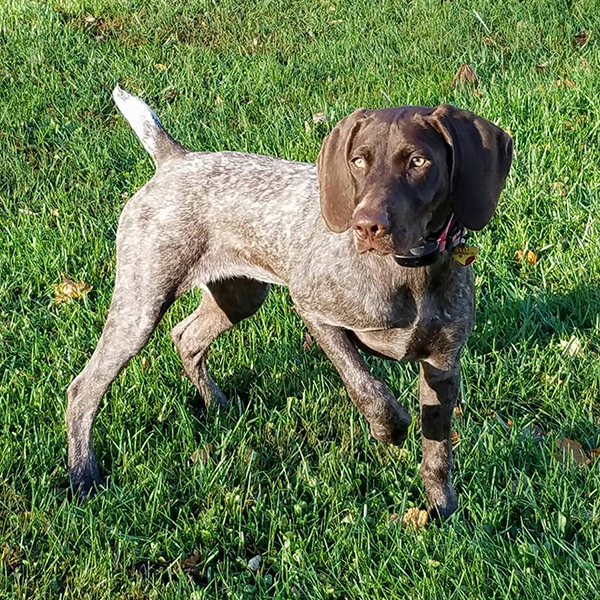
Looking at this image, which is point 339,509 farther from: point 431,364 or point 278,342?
point 278,342

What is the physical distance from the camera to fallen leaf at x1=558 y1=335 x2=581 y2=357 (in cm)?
470

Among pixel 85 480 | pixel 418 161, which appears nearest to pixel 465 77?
pixel 418 161

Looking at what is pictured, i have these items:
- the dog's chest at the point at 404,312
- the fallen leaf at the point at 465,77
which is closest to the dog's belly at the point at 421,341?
the dog's chest at the point at 404,312

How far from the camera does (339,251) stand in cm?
380

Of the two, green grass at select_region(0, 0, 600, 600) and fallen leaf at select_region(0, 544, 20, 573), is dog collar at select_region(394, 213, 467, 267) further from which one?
fallen leaf at select_region(0, 544, 20, 573)

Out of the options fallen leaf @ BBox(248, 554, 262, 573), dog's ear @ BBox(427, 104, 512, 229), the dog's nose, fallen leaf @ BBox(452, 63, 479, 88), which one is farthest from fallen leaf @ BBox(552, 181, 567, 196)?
fallen leaf @ BBox(248, 554, 262, 573)

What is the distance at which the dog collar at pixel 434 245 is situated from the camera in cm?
346

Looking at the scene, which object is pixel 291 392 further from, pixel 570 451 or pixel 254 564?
pixel 570 451

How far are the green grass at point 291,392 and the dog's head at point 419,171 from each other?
3.77ft

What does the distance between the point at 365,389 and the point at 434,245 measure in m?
0.68

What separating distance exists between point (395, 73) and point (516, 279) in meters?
3.49

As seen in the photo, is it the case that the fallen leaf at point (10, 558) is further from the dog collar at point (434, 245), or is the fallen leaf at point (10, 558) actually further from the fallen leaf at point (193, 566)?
the dog collar at point (434, 245)

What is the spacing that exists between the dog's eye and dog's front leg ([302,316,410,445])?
0.86 metres

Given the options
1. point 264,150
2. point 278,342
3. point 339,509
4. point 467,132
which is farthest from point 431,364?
point 264,150
